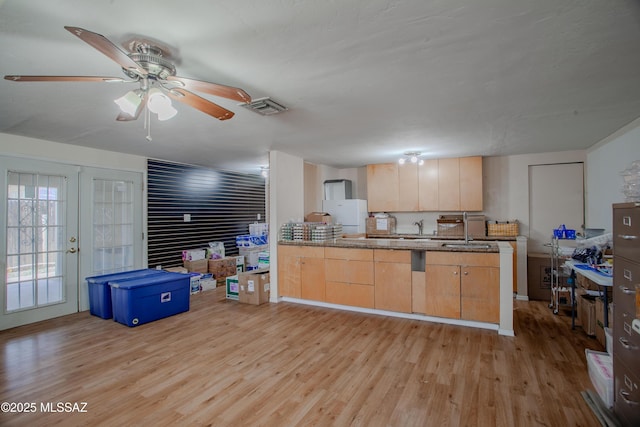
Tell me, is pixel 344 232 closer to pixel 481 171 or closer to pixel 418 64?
pixel 481 171

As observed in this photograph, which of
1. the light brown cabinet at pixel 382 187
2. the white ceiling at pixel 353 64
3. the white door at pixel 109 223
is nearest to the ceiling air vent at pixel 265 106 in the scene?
the white ceiling at pixel 353 64

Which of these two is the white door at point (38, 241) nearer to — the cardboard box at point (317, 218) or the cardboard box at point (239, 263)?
the cardboard box at point (239, 263)

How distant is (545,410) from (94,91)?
4.05 m

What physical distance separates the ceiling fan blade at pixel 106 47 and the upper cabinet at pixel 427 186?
481 centimetres

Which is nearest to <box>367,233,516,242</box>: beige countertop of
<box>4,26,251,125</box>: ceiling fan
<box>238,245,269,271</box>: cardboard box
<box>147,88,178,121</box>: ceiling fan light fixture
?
<box>238,245,269,271</box>: cardboard box

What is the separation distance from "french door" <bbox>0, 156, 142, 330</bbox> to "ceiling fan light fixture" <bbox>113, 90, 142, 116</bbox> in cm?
303

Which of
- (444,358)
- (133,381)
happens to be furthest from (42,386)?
(444,358)

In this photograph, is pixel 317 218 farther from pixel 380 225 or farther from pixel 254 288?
pixel 254 288

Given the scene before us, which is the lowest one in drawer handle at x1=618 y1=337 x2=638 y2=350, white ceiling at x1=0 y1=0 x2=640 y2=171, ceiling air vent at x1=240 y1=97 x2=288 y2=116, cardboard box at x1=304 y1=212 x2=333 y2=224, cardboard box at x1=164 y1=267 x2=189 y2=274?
cardboard box at x1=164 y1=267 x2=189 y2=274

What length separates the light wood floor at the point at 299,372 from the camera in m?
2.09

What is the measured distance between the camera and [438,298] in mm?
3729

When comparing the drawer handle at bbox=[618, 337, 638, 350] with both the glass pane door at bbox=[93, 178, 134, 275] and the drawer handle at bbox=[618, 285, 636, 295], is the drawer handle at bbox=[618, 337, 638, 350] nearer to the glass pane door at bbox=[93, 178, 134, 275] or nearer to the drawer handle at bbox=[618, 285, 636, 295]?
the drawer handle at bbox=[618, 285, 636, 295]

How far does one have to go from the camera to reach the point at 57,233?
4199 millimetres

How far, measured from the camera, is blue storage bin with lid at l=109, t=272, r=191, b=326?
3.77 m
